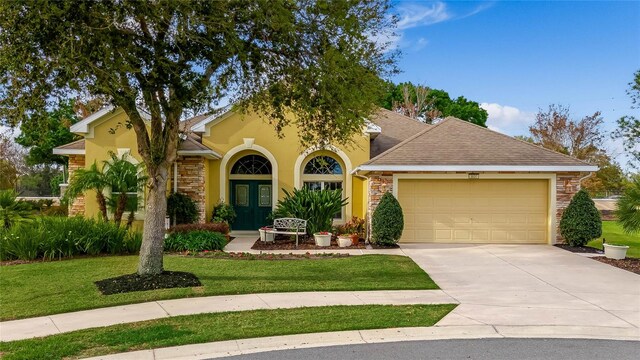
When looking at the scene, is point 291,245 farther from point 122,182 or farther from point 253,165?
point 122,182

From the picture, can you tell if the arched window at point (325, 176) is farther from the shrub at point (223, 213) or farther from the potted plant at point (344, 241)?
the potted plant at point (344, 241)

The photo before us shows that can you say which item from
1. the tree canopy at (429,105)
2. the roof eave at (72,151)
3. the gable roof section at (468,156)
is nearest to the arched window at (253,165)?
the gable roof section at (468,156)

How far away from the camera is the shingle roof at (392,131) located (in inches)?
768

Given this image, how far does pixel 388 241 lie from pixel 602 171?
87.6 ft

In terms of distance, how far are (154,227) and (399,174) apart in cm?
856

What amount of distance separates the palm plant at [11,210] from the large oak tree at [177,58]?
7561mm

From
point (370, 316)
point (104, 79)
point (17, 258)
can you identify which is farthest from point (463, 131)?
point (17, 258)

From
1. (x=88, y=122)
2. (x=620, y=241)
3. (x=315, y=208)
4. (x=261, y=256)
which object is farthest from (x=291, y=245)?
(x=620, y=241)

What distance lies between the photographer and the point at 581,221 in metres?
14.5

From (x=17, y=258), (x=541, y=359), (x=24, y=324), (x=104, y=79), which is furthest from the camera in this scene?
(x=17, y=258)

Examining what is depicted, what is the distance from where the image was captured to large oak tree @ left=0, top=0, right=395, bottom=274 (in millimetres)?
7453

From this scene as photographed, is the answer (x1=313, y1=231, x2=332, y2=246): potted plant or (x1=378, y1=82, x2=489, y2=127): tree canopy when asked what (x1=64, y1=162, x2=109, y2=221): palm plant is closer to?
(x1=313, y1=231, x2=332, y2=246): potted plant

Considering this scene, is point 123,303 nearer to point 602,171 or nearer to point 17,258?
point 17,258

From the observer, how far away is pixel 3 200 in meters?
14.9
